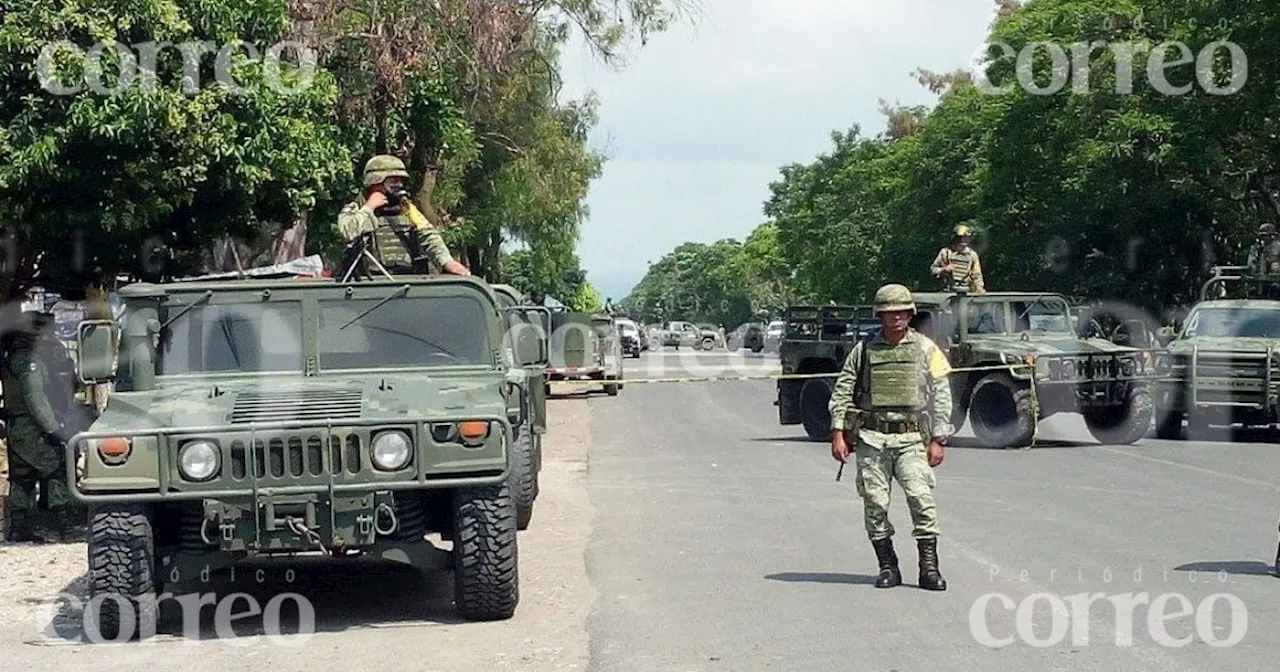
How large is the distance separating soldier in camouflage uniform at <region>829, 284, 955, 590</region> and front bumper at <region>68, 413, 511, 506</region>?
2.30 metres

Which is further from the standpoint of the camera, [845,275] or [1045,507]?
[845,275]

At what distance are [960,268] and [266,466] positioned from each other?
14587 millimetres

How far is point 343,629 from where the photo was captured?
31.2 feet

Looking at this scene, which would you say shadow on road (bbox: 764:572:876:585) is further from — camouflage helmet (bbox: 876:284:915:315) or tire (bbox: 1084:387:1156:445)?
tire (bbox: 1084:387:1156:445)

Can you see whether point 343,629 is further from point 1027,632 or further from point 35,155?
point 35,155

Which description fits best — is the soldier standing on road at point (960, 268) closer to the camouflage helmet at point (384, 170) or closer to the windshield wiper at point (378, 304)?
the camouflage helmet at point (384, 170)

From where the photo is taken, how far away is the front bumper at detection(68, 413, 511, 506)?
29.4 ft

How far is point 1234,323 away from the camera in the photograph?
23328 mm

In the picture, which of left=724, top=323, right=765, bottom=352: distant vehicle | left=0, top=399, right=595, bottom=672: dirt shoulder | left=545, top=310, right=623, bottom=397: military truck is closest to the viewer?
left=0, top=399, right=595, bottom=672: dirt shoulder

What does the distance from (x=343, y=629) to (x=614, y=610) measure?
140 centimetres

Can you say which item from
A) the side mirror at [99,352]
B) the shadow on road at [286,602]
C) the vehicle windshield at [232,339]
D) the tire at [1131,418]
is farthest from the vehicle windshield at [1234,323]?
the side mirror at [99,352]

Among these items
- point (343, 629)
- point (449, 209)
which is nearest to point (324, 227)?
point (343, 629)

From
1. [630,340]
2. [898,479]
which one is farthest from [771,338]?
[898,479]

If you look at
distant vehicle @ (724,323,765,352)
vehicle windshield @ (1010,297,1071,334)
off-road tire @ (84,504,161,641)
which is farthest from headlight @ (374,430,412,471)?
distant vehicle @ (724,323,765,352)
